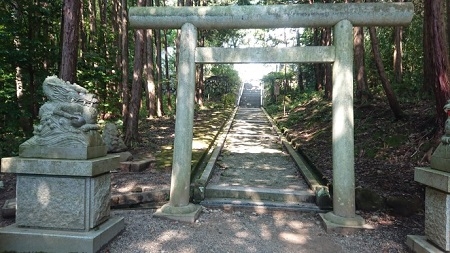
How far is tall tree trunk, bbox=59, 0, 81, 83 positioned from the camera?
6949 millimetres

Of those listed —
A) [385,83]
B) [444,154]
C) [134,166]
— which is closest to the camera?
[444,154]

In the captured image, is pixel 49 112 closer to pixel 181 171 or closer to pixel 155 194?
pixel 181 171

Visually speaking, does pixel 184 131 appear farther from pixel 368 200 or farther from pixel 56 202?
pixel 368 200

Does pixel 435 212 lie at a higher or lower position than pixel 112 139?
lower

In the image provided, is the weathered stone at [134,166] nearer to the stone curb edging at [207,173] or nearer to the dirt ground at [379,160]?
the dirt ground at [379,160]

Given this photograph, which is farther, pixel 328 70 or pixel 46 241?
→ pixel 328 70

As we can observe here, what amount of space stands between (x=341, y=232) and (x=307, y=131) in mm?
9060

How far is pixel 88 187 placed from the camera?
3.73 meters

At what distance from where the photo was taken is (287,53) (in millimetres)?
4992

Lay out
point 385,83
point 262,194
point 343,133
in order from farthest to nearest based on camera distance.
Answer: point 385,83, point 262,194, point 343,133

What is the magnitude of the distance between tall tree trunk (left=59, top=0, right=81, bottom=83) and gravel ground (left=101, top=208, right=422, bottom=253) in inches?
146

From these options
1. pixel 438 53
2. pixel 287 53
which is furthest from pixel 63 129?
pixel 438 53

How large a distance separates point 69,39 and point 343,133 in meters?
6.17

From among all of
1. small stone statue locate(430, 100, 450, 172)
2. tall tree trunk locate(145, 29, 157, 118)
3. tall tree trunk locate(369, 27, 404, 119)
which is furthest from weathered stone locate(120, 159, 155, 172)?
tall tree trunk locate(145, 29, 157, 118)
